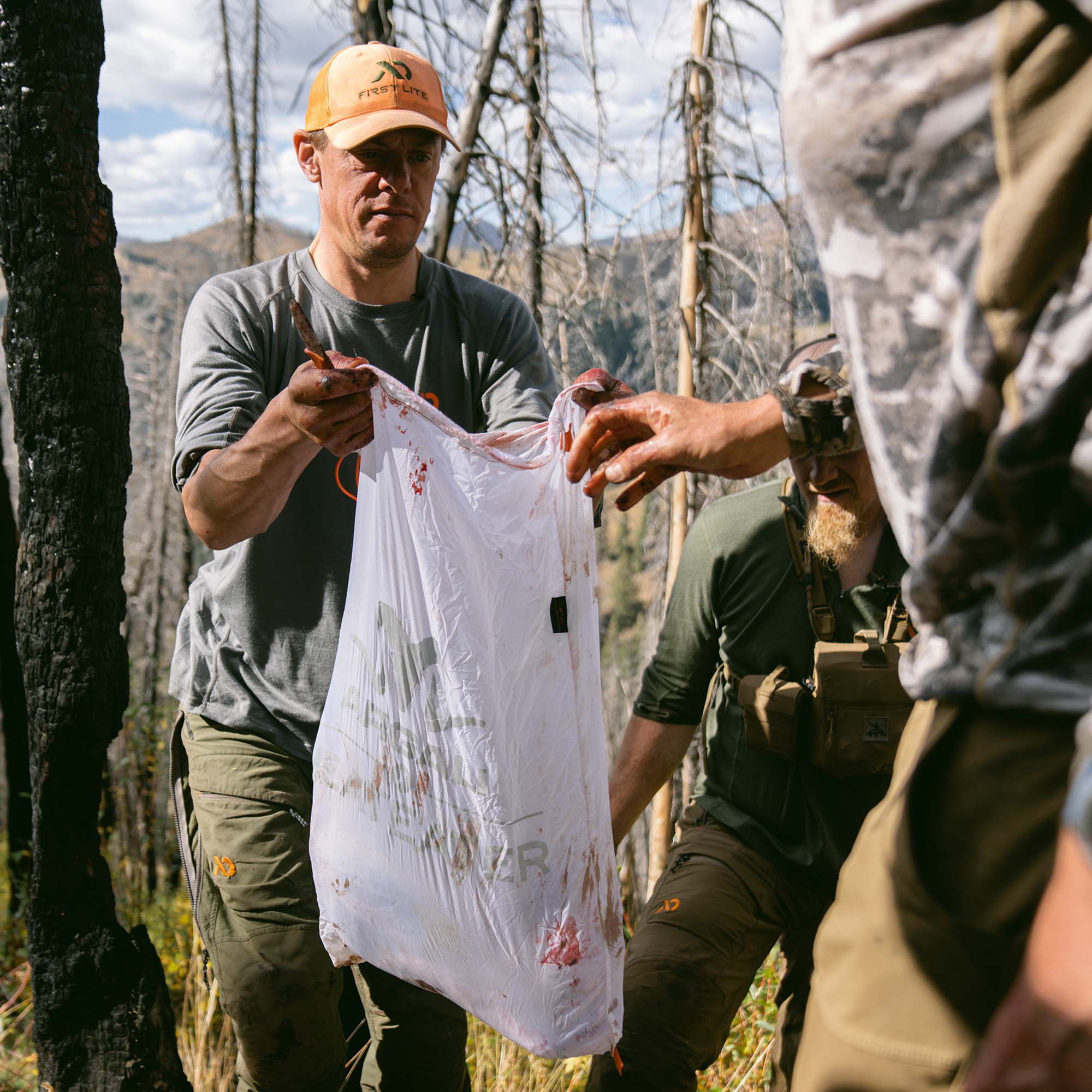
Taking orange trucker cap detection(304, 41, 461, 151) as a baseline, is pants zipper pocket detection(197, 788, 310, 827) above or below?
below

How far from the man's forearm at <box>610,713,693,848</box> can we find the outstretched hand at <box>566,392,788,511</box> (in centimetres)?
99

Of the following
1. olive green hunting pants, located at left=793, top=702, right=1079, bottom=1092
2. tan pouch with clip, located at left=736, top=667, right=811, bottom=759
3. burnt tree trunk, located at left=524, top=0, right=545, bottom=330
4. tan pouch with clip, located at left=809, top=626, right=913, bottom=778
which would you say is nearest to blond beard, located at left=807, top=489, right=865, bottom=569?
tan pouch with clip, located at left=809, top=626, right=913, bottom=778

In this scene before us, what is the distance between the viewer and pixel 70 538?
246 cm

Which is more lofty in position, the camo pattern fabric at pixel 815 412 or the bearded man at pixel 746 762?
the camo pattern fabric at pixel 815 412

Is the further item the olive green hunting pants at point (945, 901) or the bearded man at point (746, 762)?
the bearded man at point (746, 762)

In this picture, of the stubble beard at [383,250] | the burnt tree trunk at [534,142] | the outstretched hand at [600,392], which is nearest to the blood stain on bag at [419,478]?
the outstretched hand at [600,392]

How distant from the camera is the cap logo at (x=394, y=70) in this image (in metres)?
2.54

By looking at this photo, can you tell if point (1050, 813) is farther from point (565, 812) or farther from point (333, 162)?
point (333, 162)

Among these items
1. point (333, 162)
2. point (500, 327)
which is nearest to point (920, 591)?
point (500, 327)

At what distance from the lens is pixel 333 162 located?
2586 mm

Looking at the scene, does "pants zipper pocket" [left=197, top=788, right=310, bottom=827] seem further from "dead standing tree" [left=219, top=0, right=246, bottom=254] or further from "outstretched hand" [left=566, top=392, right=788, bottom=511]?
"dead standing tree" [left=219, top=0, right=246, bottom=254]

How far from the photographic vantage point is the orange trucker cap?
2.51m

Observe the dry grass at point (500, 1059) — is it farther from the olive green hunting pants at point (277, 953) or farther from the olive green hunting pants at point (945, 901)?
the olive green hunting pants at point (945, 901)

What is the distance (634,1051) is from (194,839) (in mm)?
1259
